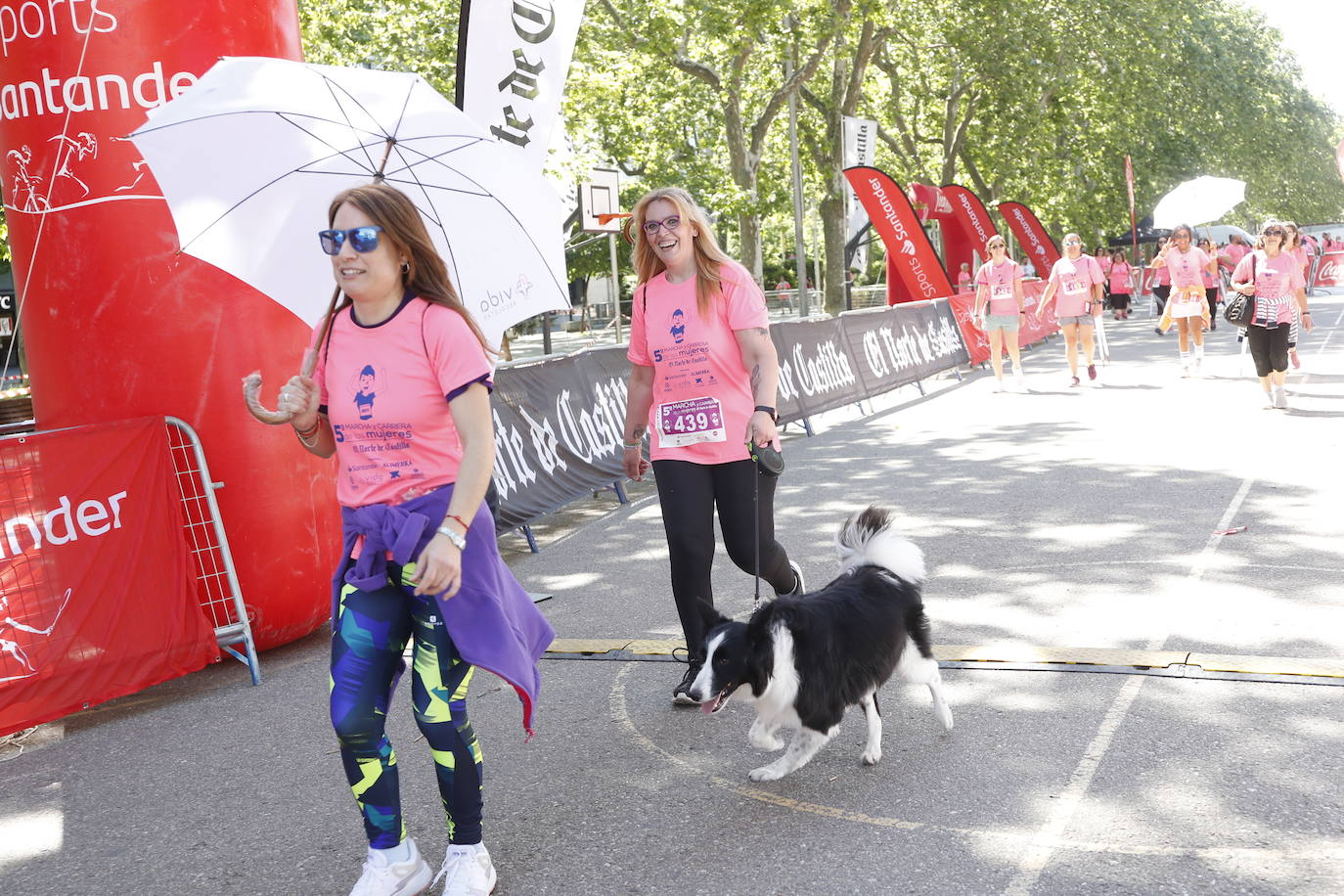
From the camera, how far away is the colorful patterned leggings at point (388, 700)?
3.47 metres

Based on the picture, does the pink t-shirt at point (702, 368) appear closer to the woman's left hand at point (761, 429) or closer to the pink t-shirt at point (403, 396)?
the woman's left hand at point (761, 429)

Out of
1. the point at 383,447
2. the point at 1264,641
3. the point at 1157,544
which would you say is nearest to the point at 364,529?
the point at 383,447

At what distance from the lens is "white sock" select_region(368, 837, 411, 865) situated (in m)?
3.61

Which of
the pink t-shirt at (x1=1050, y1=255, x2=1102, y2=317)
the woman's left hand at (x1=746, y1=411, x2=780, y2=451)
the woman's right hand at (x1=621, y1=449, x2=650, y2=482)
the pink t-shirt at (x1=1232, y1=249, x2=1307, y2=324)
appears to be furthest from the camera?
the pink t-shirt at (x1=1050, y1=255, x2=1102, y2=317)

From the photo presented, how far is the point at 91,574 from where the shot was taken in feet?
18.5

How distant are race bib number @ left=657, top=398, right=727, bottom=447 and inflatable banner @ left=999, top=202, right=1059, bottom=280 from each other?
111 ft

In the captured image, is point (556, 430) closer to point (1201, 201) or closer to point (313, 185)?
point (313, 185)

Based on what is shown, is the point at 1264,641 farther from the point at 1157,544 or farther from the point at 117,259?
the point at 117,259

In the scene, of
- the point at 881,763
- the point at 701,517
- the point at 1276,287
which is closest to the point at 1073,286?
the point at 1276,287

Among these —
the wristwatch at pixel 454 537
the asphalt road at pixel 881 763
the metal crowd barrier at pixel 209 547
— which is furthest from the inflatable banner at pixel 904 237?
the wristwatch at pixel 454 537

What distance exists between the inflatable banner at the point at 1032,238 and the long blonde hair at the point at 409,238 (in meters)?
35.2

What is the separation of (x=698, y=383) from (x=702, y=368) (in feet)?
0.20

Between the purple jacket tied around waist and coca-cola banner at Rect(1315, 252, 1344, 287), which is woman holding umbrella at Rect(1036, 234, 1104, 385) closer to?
the purple jacket tied around waist

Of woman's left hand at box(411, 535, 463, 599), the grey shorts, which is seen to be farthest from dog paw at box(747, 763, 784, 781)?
the grey shorts
